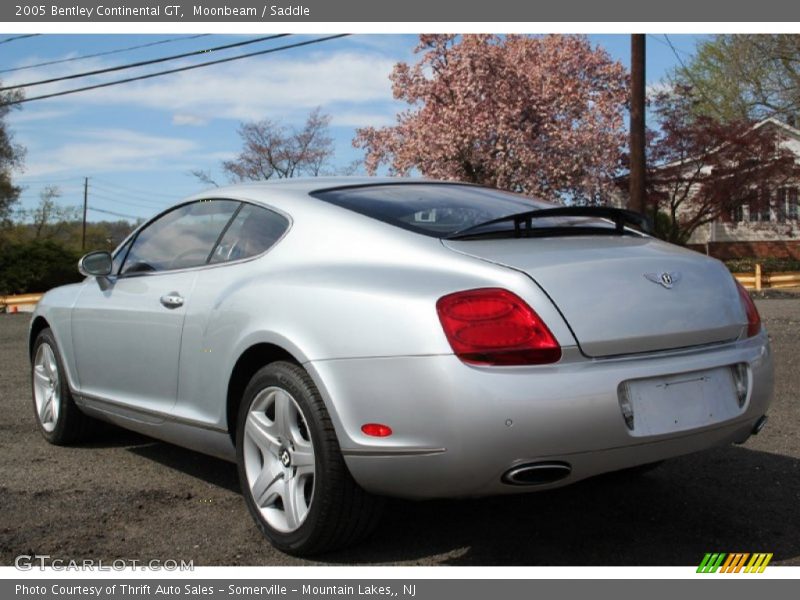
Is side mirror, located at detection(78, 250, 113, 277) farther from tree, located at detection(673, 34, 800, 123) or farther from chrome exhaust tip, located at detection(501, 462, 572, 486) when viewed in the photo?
tree, located at detection(673, 34, 800, 123)

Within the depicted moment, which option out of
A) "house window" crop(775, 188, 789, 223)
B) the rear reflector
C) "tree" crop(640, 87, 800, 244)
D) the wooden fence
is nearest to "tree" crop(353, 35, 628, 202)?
"tree" crop(640, 87, 800, 244)

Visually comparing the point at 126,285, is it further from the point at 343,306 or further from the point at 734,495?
the point at 734,495

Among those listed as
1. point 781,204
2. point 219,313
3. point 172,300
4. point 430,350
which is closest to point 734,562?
point 430,350

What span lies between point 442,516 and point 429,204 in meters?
1.36

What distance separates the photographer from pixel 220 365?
3.79m

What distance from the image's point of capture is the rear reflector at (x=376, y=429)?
3.08 meters

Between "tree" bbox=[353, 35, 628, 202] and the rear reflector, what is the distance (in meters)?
24.4

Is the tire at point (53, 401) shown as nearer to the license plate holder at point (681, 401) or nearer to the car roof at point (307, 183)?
the car roof at point (307, 183)

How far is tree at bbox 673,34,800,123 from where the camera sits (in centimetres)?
3634

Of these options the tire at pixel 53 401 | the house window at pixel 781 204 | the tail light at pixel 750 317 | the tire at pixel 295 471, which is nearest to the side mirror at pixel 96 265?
the tire at pixel 53 401

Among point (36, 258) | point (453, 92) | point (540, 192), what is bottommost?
point (36, 258)

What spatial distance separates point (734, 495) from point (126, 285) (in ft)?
10.3

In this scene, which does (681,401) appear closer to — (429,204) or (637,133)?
(429,204)

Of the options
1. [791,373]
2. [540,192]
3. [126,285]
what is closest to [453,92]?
[540,192]
